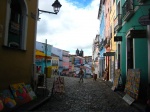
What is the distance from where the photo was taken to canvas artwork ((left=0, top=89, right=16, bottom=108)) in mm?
8102

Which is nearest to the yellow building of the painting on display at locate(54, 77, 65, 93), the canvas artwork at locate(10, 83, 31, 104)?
the canvas artwork at locate(10, 83, 31, 104)

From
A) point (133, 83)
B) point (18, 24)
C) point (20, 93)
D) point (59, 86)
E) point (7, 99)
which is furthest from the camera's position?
point (59, 86)

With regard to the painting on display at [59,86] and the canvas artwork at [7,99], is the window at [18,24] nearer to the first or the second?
the canvas artwork at [7,99]

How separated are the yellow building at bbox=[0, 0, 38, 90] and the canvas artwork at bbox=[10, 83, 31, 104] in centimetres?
23

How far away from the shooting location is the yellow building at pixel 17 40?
8.85 m

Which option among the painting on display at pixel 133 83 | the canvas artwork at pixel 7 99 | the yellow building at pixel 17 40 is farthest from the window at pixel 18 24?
the painting on display at pixel 133 83

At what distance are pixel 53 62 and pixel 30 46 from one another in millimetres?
53922

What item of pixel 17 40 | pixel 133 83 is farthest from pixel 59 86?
pixel 133 83

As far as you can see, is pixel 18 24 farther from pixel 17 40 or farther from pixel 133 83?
pixel 133 83

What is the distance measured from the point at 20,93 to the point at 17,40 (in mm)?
2435

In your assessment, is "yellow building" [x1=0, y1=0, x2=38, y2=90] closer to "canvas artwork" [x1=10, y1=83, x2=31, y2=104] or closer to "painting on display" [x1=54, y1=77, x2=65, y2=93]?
"canvas artwork" [x1=10, y1=83, x2=31, y2=104]

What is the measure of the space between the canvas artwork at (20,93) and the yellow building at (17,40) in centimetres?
23

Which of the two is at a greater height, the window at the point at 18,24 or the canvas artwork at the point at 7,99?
the window at the point at 18,24

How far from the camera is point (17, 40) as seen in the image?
10758mm
